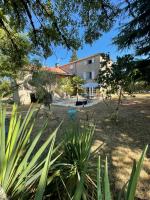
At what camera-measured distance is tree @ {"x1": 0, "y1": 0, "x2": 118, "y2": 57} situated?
6305mm

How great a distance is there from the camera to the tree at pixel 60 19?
630 cm

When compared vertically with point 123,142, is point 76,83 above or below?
above

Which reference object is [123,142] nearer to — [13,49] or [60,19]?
[60,19]

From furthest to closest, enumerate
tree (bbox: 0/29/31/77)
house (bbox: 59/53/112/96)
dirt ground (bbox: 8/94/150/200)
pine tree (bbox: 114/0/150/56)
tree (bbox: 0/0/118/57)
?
house (bbox: 59/53/112/96) → tree (bbox: 0/29/31/77) → pine tree (bbox: 114/0/150/56) → tree (bbox: 0/0/118/57) → dirt ground (bbox: 8/94/150/200)

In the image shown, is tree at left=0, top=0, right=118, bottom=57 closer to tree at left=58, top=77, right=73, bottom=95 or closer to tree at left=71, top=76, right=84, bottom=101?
tree at left=58, top=77, right=73, bottom=95

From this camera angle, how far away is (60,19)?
6.89m

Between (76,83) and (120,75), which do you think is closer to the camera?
(120,75)

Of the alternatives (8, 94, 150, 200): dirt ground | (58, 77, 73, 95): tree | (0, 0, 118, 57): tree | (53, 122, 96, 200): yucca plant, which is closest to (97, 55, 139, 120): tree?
(8, 94, 150, 200): dirt ground

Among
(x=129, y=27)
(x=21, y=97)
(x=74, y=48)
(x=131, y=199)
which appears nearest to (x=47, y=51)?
(x=74, y=48)

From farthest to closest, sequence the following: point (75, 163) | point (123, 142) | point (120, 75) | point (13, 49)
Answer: point (13, 49), point (120, 75), point (123, 142), point (75, 163)

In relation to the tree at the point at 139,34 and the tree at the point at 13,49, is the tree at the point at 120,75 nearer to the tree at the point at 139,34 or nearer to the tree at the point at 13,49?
the tree at the point at 139,34

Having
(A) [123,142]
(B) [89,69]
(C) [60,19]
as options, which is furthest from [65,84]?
(B) [89,69]

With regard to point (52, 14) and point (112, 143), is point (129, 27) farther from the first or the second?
point (112, 143)

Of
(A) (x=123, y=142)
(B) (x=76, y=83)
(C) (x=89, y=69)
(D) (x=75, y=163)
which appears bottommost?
(A) (x=123, y=142)
